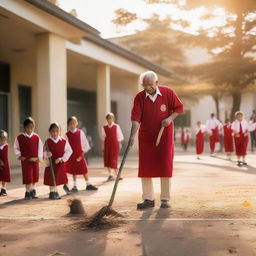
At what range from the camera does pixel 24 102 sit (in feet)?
56.6

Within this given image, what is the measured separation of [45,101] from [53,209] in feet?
21.1

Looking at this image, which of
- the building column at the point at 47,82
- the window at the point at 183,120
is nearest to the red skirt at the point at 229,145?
the building column at the point at 47,82

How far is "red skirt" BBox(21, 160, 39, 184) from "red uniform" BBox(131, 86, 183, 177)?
2228mm

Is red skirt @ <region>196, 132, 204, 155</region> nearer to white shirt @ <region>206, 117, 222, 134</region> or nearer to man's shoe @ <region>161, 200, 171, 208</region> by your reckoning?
white shirt @ <region>206, 117, 222, 134</region>

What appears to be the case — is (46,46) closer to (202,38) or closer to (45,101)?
(45,101)

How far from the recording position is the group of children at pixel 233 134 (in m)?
13.6

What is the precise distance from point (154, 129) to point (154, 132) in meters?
0.04

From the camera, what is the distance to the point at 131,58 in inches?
731

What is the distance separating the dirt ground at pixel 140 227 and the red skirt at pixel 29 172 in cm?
32

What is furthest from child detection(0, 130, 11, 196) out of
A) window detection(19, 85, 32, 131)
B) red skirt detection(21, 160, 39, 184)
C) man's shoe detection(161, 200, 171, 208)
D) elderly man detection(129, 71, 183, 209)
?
window detection(19, 85, 32, 131)

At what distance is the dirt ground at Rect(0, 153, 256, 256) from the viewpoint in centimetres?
399

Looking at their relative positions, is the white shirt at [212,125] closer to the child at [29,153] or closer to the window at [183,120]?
the child at [29,153]

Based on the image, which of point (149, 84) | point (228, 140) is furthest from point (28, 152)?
point (228, 140)

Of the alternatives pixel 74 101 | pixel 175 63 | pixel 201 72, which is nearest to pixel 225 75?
pixel 201 72
